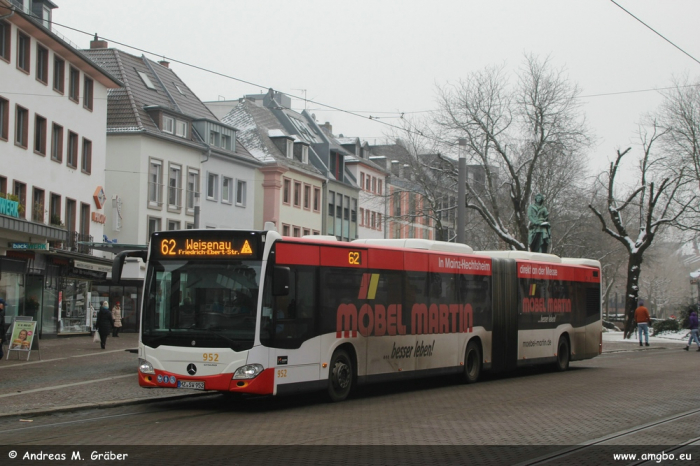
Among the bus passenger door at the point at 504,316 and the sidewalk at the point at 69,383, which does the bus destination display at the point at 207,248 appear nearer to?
the sidewalk at the point at 69,383

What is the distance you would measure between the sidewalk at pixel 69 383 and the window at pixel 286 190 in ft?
111

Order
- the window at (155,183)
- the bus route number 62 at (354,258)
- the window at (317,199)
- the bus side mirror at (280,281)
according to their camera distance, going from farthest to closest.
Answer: the window at (317,199)
the window at (155,183)
the bus route number 62 at (354,258)
the bus side mirror at (280,281)

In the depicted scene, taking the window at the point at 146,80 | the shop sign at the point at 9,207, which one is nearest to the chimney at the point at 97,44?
the window at the point at 146,80

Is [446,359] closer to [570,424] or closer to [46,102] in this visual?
[570,424]

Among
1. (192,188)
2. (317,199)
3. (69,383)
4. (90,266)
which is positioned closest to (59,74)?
(90,266)

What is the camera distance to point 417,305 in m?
18.6

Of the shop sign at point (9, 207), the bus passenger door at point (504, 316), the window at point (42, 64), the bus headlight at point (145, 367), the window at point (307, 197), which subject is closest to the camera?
the bus headlight at point (145, 367)

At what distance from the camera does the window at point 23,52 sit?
Result: 3531 cm

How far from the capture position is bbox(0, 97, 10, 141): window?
34.3m

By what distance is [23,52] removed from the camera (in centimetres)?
3581

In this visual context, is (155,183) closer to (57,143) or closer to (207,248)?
(57,143)
